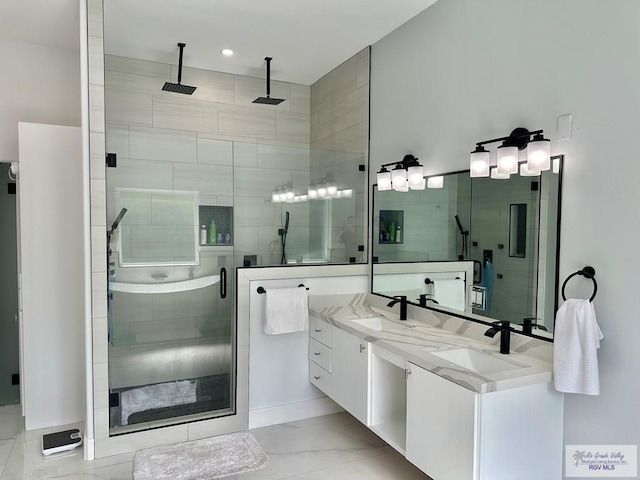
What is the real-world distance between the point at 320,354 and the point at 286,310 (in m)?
0.40

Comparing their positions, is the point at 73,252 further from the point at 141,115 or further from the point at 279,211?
the point at 279,211

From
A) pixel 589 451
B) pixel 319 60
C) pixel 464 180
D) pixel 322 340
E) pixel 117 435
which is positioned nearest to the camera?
pixel 589 451

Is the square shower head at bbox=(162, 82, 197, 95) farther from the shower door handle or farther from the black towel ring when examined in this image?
the black towel ring

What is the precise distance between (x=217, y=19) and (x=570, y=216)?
248cm

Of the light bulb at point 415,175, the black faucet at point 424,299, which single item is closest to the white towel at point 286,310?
the black faucet at point 424,299

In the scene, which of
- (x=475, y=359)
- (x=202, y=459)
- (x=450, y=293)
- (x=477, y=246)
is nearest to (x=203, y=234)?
(x=202, y=459)

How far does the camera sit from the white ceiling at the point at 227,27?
9.26ft

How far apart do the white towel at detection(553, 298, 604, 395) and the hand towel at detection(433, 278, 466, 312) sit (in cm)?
75

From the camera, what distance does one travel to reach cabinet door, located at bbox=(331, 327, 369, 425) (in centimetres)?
263

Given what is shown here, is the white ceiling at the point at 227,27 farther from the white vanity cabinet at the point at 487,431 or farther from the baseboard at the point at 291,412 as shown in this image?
the baseboard at the point at 291,412

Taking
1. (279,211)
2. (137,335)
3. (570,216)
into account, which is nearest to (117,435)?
(137,335)

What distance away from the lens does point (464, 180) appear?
8.48ft

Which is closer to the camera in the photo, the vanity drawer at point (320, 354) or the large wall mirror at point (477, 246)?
the large wall mirror at point (477, 246)

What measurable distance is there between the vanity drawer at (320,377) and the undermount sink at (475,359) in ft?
3.43
